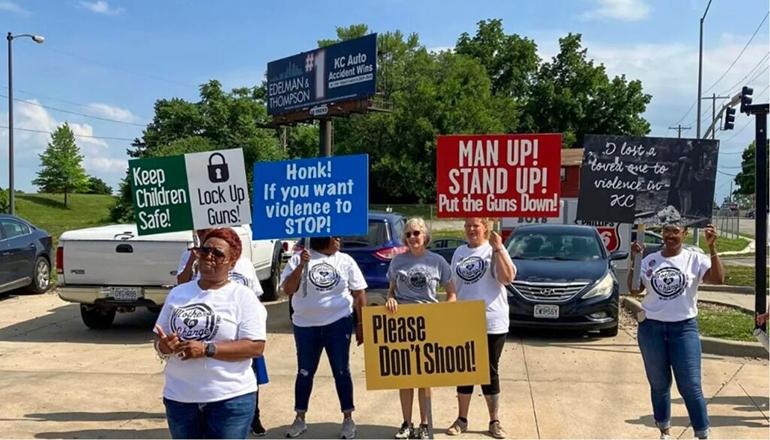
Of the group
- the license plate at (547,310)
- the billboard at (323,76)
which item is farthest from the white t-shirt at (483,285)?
the billboard at (323,76)

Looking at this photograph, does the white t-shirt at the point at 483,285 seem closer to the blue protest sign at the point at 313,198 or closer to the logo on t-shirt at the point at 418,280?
the logo on t-shirt at the point at 418,280

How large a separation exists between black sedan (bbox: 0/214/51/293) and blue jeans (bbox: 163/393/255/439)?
10826 millimetres

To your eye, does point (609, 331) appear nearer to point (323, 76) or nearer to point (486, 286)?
point (486, 286)

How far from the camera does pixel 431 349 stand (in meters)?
4.50

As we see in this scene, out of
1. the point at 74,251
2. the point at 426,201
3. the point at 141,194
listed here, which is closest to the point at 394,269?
the point at 141,194

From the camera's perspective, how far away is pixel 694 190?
7.58m

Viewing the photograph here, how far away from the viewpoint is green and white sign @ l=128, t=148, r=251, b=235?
5980 millimetres

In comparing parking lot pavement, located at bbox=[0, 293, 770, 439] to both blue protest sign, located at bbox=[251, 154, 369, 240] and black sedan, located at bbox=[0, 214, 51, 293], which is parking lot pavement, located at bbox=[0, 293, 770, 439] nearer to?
blue protest sign, located at bbox=[251, 154, 369, 240]

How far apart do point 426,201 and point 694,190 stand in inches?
1613

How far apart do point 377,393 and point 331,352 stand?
1.56 meters

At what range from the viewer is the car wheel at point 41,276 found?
1355 cm

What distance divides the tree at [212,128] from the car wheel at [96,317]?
35024 millimetres

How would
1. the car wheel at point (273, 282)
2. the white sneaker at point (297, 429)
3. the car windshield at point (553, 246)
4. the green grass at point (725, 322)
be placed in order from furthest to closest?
the car wheel at point (273, 282) → the car windshield at point (553, 246) → the green grass at point (725, 322) → the white sneaker at point (297, 429)

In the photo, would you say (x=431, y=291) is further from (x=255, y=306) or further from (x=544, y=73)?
(x=544, y=73)
